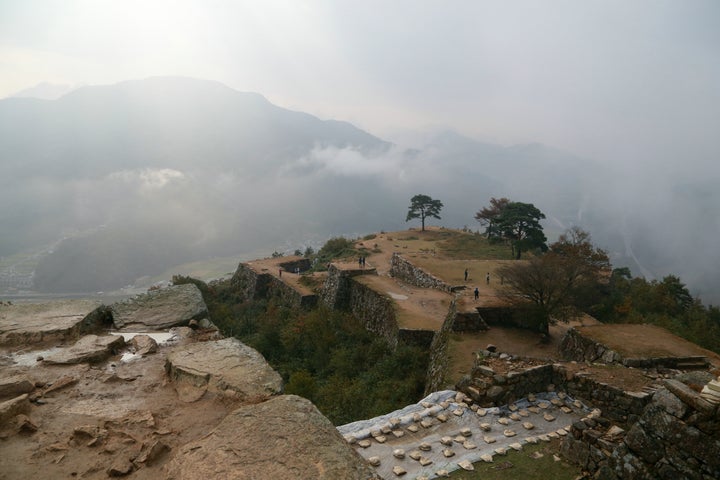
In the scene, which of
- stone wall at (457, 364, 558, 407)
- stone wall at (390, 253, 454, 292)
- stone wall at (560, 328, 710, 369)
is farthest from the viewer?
stone wall at (390, 253, 454, 292)

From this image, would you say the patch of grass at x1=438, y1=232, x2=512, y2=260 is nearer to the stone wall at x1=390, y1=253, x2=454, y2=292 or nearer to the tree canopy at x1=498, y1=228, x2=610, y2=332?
the stone wall at x1=390, y1=253, x2=454, y2=292

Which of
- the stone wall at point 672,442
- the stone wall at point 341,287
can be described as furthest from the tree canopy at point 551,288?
the stone wall at point 341,287

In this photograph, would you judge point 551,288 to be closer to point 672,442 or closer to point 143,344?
point 672,442

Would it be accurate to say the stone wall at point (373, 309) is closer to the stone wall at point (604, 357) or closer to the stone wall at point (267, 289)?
the stone wall at point (267, 289)

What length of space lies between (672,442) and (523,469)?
2086 millimetres

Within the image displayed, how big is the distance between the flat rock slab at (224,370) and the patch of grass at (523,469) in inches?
125

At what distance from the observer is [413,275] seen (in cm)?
Answer: 2319

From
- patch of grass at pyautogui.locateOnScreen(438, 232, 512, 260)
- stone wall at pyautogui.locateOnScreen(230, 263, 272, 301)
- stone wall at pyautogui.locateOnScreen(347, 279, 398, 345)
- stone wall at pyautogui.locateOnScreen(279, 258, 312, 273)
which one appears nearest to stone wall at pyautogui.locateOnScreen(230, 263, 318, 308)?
stone wall at pyautogui.locateOnScreen(230, 263, 272, 301)

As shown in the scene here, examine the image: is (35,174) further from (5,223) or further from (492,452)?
(492,452)

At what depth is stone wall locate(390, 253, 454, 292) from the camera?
67.6ft

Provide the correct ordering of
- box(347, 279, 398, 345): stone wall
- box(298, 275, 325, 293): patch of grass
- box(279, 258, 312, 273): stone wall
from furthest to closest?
box(279, 258, 312, 273): stone wall, box(298, 275, 325, 293): patch of grass, box(347, 279, 398, 345): stone wall

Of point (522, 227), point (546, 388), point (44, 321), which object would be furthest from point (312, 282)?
point (44, 321)

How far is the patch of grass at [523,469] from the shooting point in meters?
5.12

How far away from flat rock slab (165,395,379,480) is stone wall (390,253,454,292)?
1735 centimetres
